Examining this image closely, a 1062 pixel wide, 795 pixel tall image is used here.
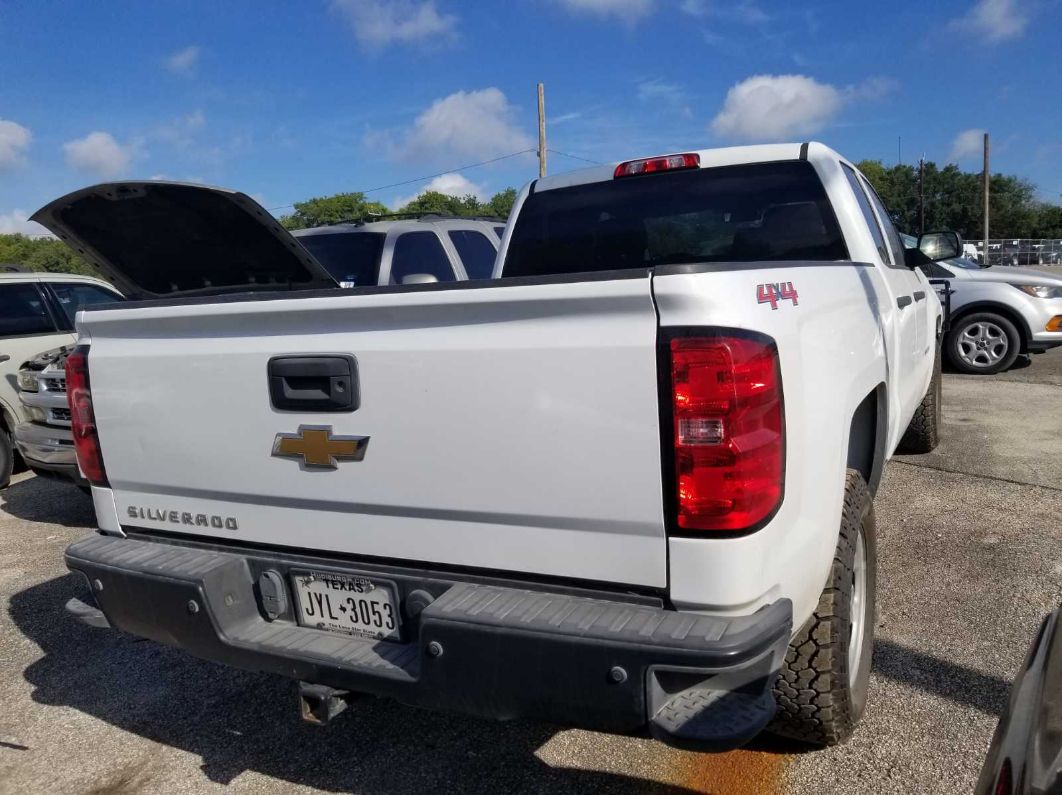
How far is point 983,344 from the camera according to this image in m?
10.5

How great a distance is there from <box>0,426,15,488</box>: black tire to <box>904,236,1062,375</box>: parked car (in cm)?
947

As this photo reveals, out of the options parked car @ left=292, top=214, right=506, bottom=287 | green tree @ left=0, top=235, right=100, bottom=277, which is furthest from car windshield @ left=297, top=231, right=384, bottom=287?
green tree @ left=0, top=235, right=100, bottom=277

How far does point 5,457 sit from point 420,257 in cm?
386

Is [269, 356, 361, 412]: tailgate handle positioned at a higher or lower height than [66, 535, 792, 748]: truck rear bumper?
higher

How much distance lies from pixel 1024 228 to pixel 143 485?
8645cm

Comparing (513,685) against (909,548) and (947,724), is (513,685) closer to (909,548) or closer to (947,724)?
(947,724)

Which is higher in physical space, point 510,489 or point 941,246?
point 941,246

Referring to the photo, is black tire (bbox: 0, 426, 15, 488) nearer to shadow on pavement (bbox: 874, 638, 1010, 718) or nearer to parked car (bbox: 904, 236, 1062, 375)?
shadow on pavement (bbox: 874, 638, 1010, 718)

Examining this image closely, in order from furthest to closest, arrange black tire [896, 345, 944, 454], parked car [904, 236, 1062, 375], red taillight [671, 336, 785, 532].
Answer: parked car [904, 236, 1062, 375] → black tire [896, 345, 944, 454] → red taillight [671, 336, 785, 532]

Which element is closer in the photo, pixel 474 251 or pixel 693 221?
pixel 693 221

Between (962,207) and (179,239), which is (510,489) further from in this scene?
(962,207)

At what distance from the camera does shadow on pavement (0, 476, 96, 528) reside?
246 inches

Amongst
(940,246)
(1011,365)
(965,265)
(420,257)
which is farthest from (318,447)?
(965,265)

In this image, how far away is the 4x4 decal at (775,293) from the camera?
2.02m
